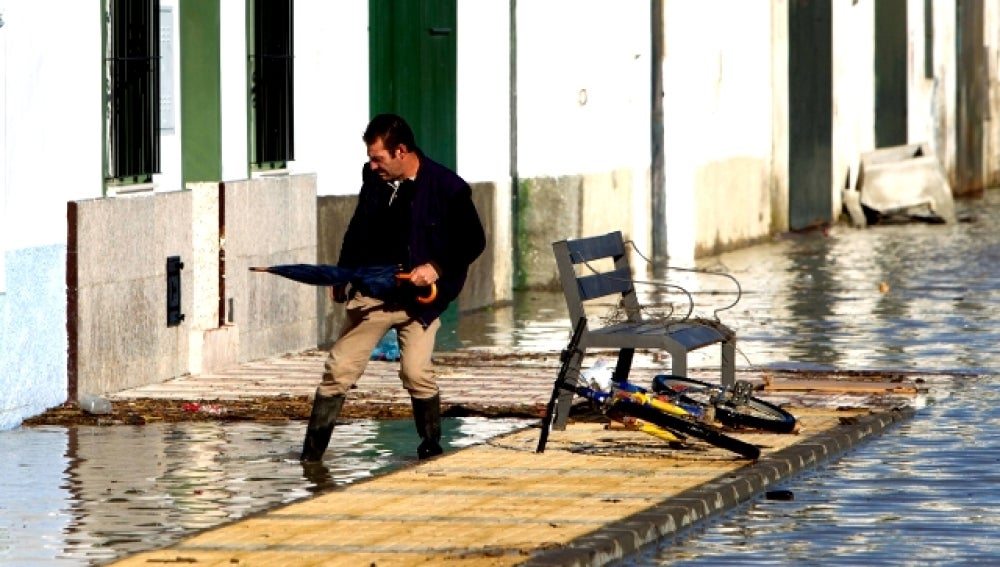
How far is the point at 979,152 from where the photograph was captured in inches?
1839

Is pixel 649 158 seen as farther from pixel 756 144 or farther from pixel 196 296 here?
pixel 196 296

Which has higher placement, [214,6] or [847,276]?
[214,6]

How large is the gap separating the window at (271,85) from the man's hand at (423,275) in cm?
554

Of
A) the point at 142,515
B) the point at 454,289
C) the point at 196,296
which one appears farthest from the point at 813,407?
the point at 142,515

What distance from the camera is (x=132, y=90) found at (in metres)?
16.0

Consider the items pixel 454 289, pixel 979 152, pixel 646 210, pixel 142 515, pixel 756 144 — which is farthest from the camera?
pixel 979 152

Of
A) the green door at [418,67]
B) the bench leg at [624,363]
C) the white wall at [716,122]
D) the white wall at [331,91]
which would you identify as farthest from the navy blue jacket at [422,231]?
the white wall at [716,122]

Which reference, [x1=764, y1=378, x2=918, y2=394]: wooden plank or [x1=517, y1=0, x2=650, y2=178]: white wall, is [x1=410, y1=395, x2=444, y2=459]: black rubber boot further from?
[x1=517, y1=0, x2=650, y2=178]: white wall

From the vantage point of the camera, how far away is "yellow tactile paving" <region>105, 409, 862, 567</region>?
9.80m

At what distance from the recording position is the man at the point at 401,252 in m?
12.6

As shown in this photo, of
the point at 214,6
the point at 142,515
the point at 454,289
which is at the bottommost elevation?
the point at 142,515

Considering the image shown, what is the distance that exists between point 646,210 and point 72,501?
54.0 feet

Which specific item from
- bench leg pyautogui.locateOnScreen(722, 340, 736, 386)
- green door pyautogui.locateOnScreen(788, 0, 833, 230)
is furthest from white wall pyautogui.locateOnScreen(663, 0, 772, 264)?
bench leg pyautogui.locateOnScreen(722, 340, 736, 386)

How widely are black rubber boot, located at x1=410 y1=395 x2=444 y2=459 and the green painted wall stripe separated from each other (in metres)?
4.44
